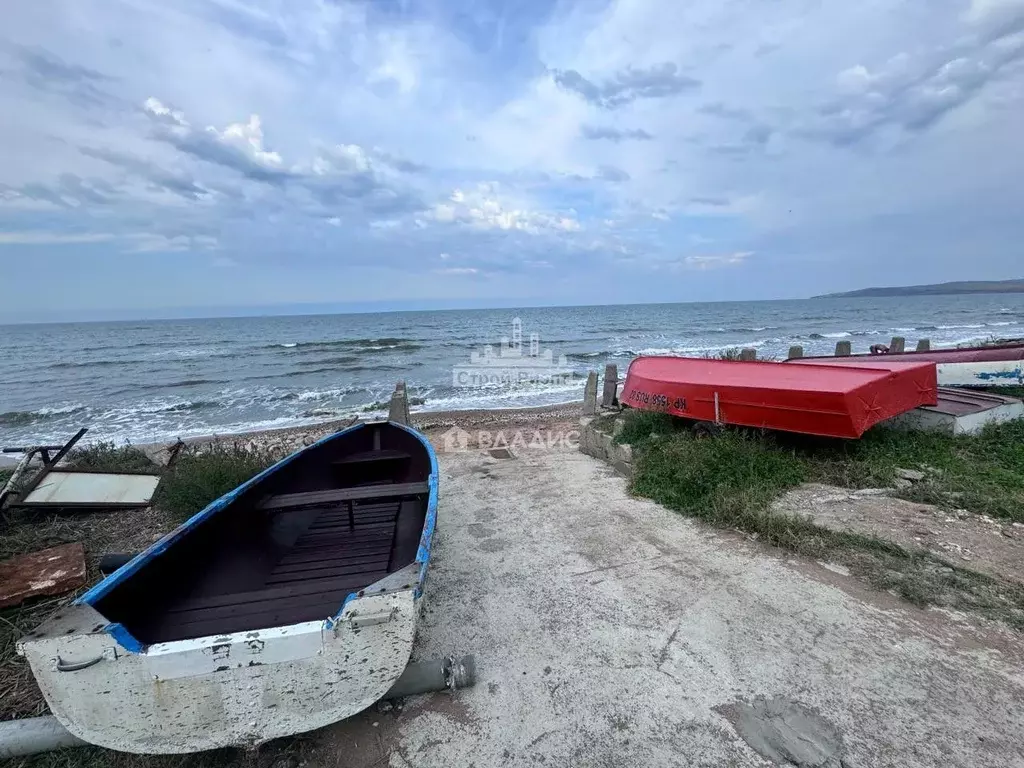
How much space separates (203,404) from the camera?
18109 mm

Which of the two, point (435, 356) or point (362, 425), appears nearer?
point (362, 425)

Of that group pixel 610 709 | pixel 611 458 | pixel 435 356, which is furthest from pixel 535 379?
pixel 610 709

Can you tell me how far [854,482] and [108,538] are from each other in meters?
7.55

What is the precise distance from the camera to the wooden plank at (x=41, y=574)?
11.9ft

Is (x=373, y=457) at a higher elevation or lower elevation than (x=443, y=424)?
higher

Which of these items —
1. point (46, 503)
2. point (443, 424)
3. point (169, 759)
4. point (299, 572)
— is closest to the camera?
point (169, 759)

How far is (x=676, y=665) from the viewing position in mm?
2957

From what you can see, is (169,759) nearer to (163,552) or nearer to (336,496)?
(163,552)

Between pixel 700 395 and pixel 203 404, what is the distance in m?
18.0

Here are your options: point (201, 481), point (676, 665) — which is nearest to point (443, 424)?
point (201, 481)

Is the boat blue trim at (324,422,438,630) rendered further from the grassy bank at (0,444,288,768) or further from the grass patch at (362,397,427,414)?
the grass patch at (362,397,427,414)

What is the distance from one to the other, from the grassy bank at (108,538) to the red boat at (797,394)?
17.4ft

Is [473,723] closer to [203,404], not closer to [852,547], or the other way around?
[852,547]

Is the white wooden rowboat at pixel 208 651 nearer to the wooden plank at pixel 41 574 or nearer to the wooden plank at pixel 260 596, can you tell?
the wooden plank at pixel 260 596
